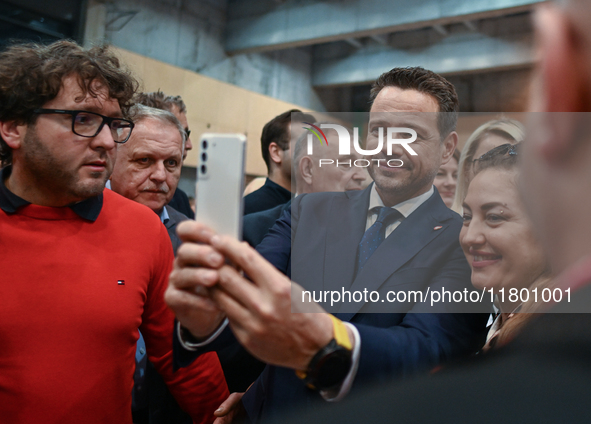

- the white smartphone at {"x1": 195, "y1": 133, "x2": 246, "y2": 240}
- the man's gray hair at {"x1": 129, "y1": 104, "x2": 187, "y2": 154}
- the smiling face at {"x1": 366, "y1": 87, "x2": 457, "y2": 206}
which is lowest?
the white smartphone at {"x1": 195, "y1": 133, "x2": 246, "y2": 240}

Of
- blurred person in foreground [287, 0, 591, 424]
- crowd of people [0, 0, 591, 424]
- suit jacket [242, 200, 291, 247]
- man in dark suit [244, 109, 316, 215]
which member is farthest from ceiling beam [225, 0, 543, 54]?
blurred person in foreground [287, 0, 591, 424]

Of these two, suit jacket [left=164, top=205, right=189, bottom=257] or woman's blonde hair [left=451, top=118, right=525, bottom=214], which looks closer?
woman's blonde hair [left=451, top=118, right=525, bottom=214]

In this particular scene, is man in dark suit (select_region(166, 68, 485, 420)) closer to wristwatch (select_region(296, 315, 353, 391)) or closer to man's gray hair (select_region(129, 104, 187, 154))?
wristwatch (select_region(296, 315, 353, 391))

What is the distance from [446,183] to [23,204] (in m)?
1.14

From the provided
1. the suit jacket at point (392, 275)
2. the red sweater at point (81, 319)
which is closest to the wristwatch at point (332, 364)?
the suit jacket at point (392, 275)

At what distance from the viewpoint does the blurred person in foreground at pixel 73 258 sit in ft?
3.73

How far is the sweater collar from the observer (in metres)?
1.25

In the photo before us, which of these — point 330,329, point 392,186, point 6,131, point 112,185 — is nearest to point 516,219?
point 392,186

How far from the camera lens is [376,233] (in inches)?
37.2

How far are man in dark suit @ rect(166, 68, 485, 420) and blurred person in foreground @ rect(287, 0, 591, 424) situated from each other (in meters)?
0.38

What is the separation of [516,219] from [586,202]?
61 centimetres

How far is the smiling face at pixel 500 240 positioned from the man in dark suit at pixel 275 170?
4.88 feet

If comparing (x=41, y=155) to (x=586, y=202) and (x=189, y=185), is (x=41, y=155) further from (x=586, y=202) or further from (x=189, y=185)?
(x=189, y=185)

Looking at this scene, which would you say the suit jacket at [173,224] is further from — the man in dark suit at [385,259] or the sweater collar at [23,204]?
the man in dark suit at [385,259]
